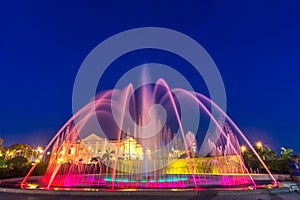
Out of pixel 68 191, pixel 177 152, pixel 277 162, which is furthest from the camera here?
pixel 177 152

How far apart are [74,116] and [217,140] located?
26838mm

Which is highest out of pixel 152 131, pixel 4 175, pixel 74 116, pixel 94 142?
pixel 94 142

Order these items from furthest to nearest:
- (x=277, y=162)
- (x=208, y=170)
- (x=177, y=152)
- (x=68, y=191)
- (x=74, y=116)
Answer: (x=177, y=152) < (x=208, y=170) < (x=277, y=162) < (x=74, y=116) < (x=68, y=191)

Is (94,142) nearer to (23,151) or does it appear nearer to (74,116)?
(23,151)

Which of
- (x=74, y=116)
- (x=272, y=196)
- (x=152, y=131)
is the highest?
(x=152, y=131)

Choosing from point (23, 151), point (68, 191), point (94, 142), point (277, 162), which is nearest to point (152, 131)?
point (277, 162)

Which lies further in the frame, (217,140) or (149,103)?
(217,140)

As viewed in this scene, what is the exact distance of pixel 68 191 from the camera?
9.93 m

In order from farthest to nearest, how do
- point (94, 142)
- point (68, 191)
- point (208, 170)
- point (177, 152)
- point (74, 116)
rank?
point (94, 142) → point (177, 152) → point (208, 170) → point (74, 116) → point (68, 191)

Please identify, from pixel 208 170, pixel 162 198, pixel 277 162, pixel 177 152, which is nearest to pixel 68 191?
pixel 162 198

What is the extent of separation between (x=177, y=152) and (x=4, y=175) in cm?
3675

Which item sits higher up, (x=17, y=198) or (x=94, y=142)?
(x=94, y=142)

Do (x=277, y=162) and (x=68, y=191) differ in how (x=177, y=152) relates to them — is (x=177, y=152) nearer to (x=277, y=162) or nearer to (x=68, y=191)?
(x=277, y=162)

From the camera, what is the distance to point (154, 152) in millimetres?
47125
